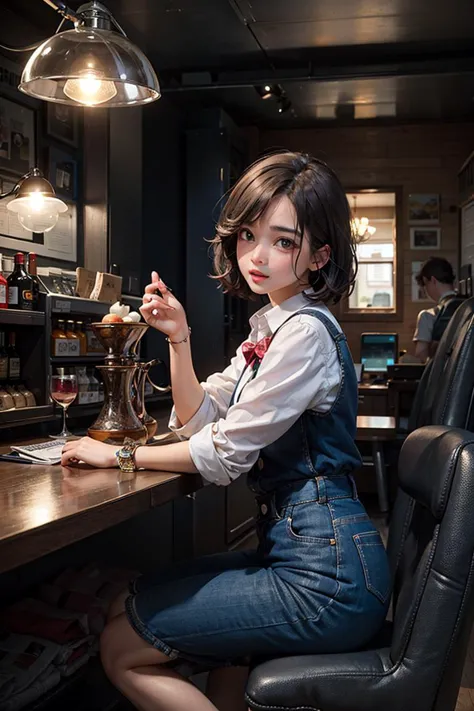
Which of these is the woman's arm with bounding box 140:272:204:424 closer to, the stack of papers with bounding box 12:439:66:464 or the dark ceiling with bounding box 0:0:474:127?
the stack of papers with bounding box 12:439:66:464

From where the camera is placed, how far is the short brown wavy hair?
151 centimetres

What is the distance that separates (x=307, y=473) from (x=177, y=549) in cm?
115

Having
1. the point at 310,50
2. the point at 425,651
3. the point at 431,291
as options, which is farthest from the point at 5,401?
the point at 431,291

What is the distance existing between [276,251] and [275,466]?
42cm

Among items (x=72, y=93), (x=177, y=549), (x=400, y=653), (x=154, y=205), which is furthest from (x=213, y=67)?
(x=400, y=653)

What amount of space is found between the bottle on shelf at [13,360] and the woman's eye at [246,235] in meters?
1.46

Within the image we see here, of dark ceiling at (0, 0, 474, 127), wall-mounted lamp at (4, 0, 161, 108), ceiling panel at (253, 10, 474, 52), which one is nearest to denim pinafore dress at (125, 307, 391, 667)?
wall-mounted lamp at (4, 0, 161, 108)

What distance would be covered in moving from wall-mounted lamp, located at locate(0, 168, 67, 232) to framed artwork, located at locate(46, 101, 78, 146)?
53.7 inches

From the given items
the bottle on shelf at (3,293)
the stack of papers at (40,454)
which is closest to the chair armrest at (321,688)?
the stack of papers at (40,454)

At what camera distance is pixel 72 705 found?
184 cm

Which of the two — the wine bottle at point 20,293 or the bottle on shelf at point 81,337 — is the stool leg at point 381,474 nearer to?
the bottle on shelf at point 81,337

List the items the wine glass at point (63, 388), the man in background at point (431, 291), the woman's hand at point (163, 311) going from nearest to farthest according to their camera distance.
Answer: the woman's hand at point (163, 311) → the wine glass at point (63, 388) → the man in background at point (431, 291)

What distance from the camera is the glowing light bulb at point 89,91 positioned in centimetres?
216

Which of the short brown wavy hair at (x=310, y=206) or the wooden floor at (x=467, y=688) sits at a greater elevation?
the short brown wavy hair at (x=310, y=206)
